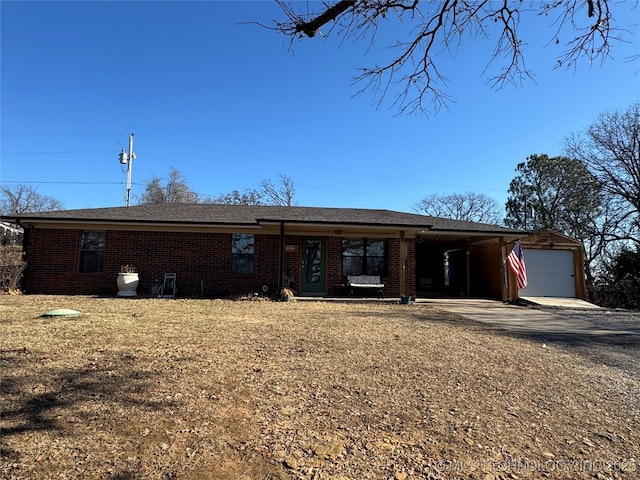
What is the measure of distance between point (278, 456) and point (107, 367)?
2400 mm

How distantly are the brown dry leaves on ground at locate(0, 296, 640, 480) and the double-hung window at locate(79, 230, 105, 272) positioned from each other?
752 cm

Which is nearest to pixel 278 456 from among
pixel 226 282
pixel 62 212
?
pixel 226 282

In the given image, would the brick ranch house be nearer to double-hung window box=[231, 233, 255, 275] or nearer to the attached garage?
double-hung window box=[231, 233, 255, 275]

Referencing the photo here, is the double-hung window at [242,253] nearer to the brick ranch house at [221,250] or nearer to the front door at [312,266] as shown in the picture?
the brick ranch house at [221,250]

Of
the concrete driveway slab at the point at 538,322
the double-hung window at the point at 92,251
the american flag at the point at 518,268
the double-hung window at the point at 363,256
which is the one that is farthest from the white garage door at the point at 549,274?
the double-hung window at the point at 92,251

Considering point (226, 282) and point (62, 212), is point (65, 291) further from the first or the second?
point (226, 282)

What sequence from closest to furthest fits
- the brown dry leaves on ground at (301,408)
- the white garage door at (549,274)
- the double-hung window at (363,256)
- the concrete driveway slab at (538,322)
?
1. the brown dry leaves on ground at (301,408)
2. the concrete driveway slab at (538,322)
3. the double-hung window at (363,256)
4. the white garage door at (549,274)

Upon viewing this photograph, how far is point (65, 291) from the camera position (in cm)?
1240

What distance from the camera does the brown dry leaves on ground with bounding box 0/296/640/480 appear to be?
237 centimetres

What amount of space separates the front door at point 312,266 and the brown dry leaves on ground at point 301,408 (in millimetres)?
7460

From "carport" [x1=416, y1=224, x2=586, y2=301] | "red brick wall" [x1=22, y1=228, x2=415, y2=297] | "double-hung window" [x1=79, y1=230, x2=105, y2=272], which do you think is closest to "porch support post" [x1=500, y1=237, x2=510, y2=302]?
"carport" [x1=416, y1=224, x2=586, y2=301]

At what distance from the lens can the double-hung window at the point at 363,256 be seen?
13.6 metres

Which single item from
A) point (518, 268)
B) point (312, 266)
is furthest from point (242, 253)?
point (518, 268)

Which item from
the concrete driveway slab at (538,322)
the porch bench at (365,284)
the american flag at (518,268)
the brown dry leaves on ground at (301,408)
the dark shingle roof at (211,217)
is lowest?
the brown dry leaves on ground at (301,408)
